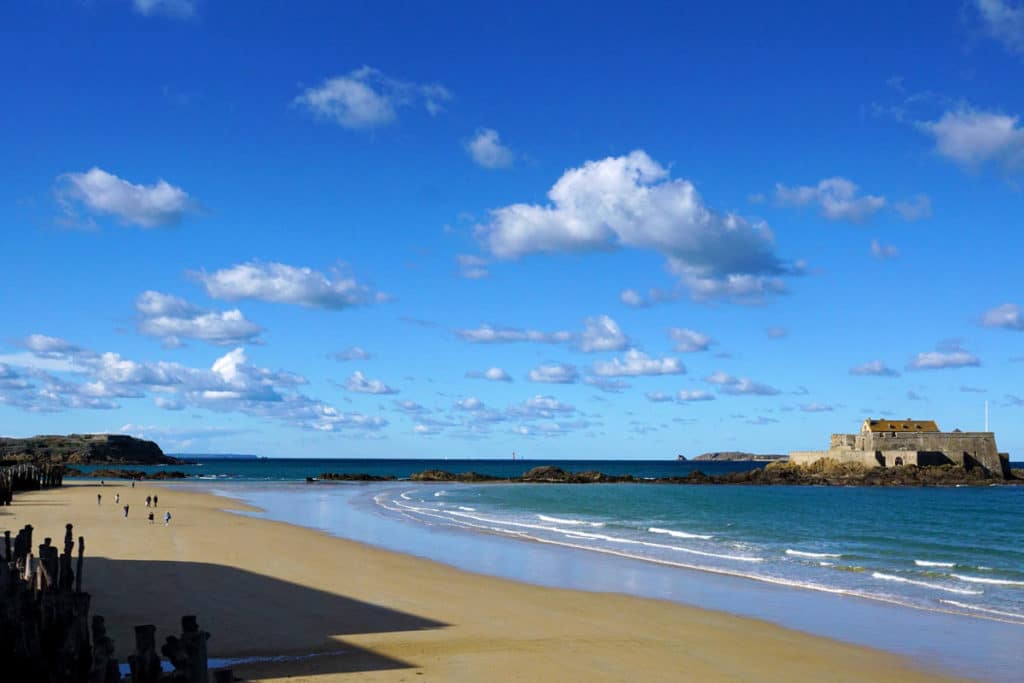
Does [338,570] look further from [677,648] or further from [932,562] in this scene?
[932,562]

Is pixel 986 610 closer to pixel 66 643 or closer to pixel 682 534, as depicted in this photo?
pixel 66 643

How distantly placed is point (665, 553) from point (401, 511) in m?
29.5

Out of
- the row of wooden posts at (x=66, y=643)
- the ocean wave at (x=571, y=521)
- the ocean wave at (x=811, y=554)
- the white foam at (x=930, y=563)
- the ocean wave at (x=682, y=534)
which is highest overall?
the row of wooden posts at (x=66, y=643)

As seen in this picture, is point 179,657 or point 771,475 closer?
point 179,657

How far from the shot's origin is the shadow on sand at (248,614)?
16.8m

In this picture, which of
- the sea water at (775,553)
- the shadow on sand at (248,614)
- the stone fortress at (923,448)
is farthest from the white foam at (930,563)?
the stone fortress at (923,448)

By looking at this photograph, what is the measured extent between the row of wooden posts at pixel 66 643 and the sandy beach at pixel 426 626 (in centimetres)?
252

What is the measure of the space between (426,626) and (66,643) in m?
9.56

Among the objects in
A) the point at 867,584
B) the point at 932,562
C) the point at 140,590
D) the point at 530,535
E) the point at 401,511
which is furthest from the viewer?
the point at 401,511

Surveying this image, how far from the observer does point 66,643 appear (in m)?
11.8

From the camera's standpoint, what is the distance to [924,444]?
4439 inches

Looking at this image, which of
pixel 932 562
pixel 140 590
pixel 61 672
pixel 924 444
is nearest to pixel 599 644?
pixel 61 672

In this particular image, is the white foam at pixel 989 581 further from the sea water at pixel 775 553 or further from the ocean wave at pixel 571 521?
the ocean wave at pixel 571 521

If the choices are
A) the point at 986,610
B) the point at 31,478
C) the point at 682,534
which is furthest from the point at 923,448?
the point at 31,478
